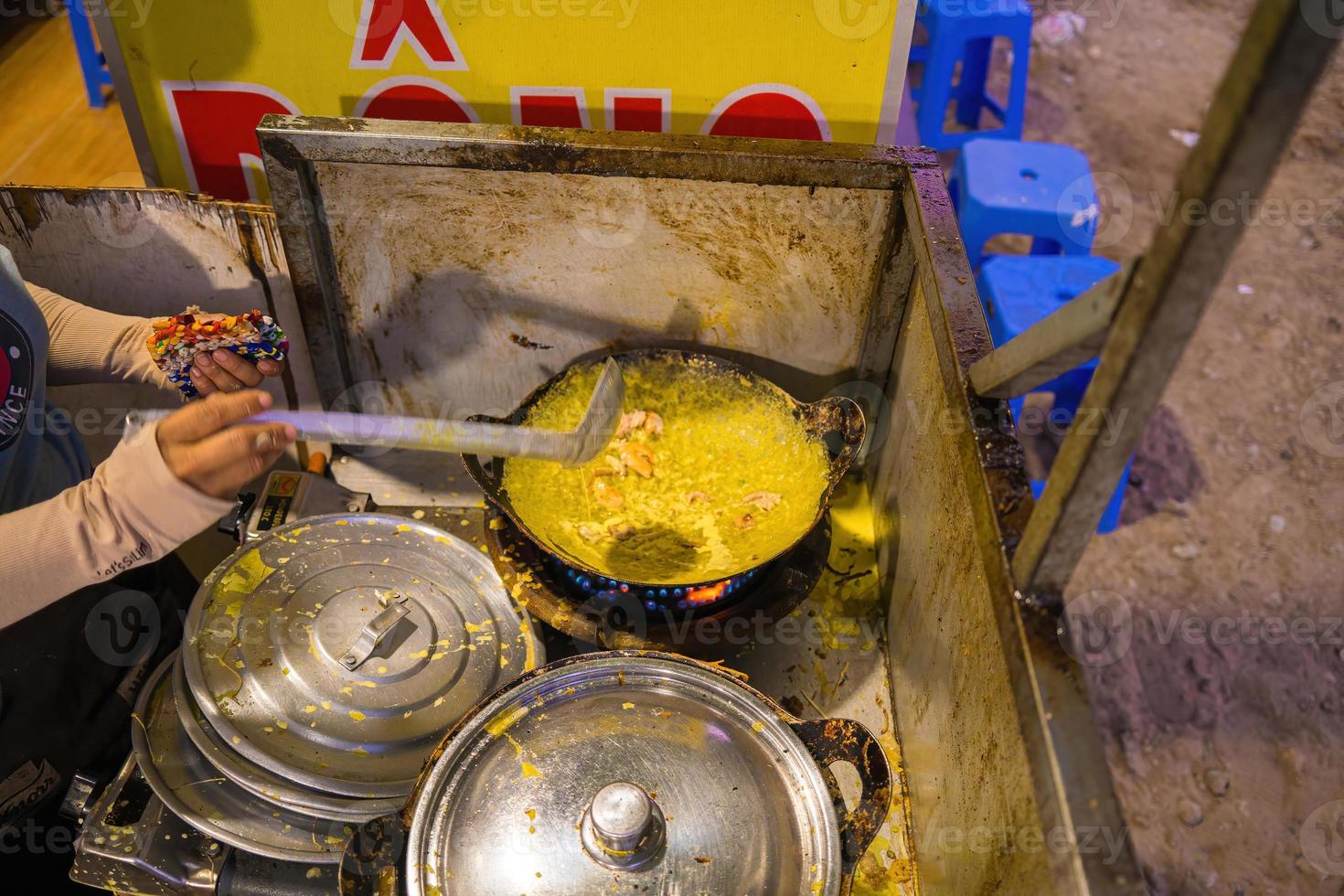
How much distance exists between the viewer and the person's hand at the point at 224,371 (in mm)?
2027

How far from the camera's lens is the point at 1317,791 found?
3.25 meters

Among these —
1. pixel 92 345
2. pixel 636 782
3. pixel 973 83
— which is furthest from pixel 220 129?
pixel 973 83

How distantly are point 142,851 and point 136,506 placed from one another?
2.10 feet

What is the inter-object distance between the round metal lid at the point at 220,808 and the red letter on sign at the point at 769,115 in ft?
6.18

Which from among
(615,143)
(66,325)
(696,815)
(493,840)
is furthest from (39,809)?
(615,143)

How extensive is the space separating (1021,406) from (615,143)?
262 centimetres

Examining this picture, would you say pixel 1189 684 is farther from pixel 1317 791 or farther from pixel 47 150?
pixel 47 150

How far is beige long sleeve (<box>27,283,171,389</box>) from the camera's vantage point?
216 centimetres
